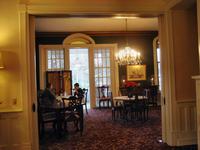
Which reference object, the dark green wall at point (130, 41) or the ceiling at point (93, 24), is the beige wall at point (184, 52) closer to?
the ceiling at point (93, 24)

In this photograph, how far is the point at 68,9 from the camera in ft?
14.0

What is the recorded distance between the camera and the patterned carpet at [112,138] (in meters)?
→ 4.73

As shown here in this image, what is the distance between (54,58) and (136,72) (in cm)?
374

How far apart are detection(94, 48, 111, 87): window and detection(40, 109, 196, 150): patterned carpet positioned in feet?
11.7

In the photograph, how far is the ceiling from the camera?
8.44 meters

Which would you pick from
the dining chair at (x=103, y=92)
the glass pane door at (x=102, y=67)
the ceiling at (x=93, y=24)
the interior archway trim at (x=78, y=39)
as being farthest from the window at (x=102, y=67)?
the ceiling at (x=93, y=24)

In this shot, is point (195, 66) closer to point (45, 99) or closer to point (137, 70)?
point (45, 99)

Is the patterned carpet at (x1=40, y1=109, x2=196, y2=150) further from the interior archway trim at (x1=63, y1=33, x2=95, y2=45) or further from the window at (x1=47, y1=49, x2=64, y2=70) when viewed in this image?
the interior archway trim at (x1=63, y1=33, x2=95, y2=45)

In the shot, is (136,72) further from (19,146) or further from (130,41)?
(19,146)

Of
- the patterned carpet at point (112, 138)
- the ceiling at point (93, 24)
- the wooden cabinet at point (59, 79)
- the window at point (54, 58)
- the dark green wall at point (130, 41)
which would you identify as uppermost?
the ceiling at point (93, 24)

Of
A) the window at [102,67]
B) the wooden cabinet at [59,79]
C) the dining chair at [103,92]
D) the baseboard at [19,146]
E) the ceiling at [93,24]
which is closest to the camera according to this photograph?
the baseboard at [19,146]

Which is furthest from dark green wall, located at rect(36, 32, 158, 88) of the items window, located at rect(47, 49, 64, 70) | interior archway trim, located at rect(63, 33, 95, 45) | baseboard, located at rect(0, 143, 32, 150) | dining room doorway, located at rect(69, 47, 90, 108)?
baseboard, located at rect(0, 143, 32, 150)

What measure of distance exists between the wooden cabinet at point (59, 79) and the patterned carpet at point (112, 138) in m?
3.26

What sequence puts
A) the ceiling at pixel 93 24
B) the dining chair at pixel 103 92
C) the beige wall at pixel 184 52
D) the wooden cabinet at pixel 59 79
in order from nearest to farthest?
the beige wall at pixel 184 52, the ceiling at pixel 93 24, the wooden cabinet at pixel 59 79, the dining chair at pixel 103 92
